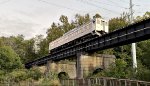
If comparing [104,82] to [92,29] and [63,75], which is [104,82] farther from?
[63,75]

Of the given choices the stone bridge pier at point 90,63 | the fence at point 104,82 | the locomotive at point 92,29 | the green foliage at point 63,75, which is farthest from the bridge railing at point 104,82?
the green foliage at point 63,75

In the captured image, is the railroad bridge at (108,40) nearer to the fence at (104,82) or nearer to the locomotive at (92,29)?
the locomotive at (92,29)

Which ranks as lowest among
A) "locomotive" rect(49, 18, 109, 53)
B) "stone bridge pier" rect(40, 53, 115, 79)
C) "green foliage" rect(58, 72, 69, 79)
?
"green foliage" rect(58, 72, 69, 79)

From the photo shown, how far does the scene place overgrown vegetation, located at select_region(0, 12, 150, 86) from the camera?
3917cm

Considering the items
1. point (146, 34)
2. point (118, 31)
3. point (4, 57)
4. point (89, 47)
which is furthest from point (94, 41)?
point (4, 57)

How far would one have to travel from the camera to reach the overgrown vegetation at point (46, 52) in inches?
1542

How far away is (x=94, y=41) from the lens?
137 ft

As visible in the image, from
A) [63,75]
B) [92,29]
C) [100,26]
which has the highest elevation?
[100,26]

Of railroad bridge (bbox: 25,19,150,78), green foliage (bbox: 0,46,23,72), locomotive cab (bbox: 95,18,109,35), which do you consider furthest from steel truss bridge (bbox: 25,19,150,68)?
green foliage (bbox: 0,46,23,72)

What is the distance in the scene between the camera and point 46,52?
88562mm

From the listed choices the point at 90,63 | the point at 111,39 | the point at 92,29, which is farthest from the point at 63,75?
the point at 111,39

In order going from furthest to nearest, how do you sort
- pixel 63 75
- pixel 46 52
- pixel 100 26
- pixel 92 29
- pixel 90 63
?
1. pixel 46 52
2. pixel 63 75
3. pixel 90 63
4. pixel 100 26
5. pixel 92 29

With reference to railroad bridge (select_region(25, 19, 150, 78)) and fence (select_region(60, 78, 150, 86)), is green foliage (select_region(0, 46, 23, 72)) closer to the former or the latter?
railroad bridge (select_region(25, 19, 150, 78))

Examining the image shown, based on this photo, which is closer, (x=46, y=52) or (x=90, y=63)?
(x=90, y=63)
